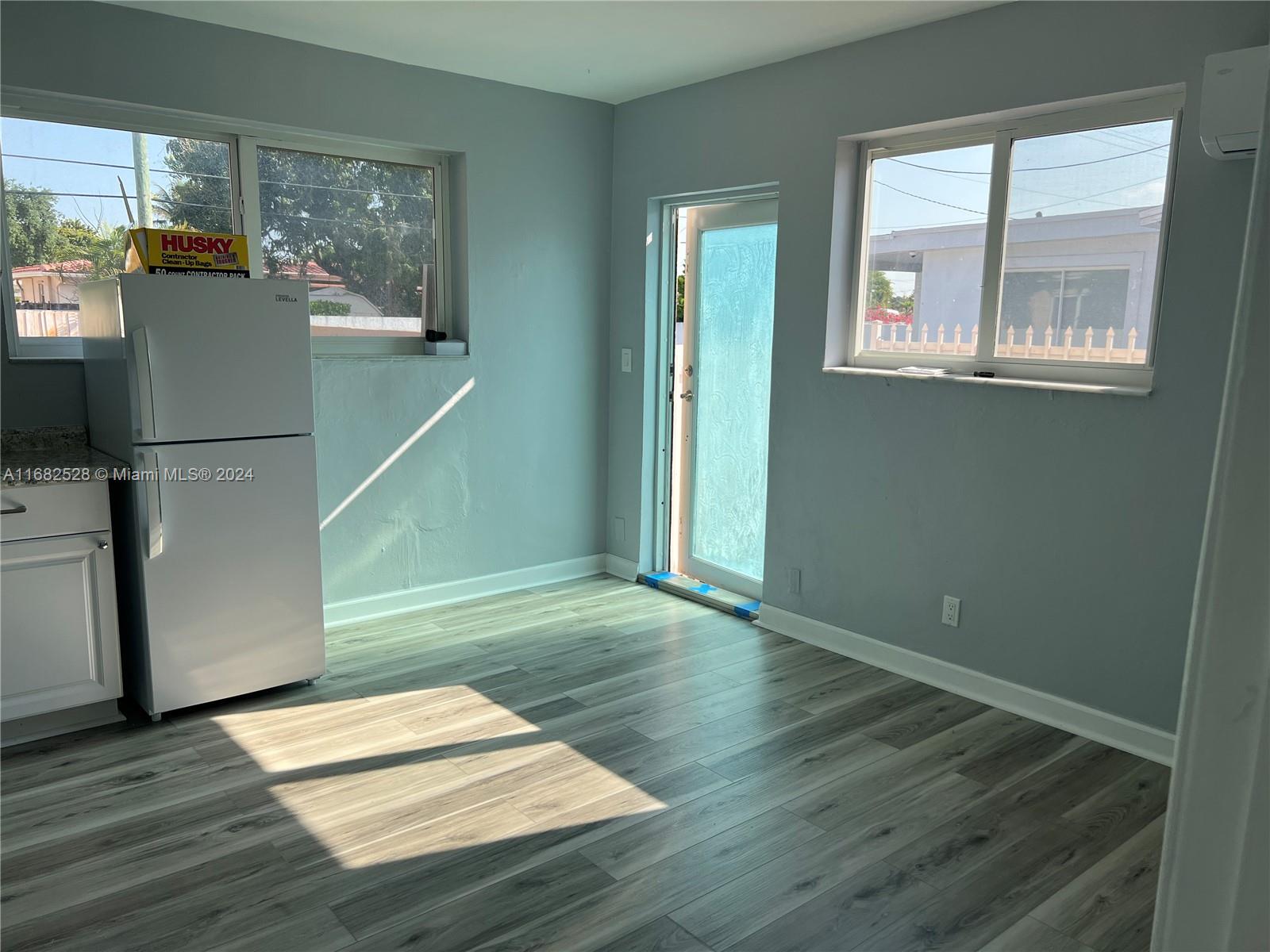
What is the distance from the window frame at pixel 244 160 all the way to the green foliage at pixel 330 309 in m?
0.11

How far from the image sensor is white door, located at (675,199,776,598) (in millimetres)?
4383

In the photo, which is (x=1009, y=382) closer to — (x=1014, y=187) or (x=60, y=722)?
(x=1014, y=187)

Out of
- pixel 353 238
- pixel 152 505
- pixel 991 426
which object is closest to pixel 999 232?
pixel 991 426

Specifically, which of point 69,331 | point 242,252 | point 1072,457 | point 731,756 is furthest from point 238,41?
point 1072,457

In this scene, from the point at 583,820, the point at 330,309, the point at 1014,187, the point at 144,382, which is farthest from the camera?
the point at 330,309

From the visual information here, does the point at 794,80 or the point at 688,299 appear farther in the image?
the point at 688,299

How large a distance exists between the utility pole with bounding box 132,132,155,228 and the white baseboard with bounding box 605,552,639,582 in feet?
9.32

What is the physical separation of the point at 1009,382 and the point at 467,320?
100 inches

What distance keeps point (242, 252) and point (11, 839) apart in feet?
6.61

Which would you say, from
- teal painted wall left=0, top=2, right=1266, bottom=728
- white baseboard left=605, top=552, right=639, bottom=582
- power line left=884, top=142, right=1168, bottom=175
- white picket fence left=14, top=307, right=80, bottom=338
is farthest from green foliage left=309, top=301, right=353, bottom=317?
power line left=884, top=142, right=1168, bottom=175

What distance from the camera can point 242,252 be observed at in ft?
10.7

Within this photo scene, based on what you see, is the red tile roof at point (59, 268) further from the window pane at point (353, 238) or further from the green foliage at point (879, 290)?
the green foliage at point (879, 290)

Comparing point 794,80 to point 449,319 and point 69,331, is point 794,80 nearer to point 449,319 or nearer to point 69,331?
point 449,319

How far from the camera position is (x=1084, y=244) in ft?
10.3
